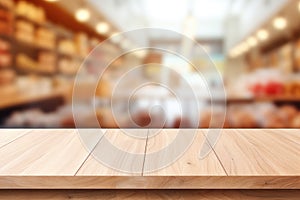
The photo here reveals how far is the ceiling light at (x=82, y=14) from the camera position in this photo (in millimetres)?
3322

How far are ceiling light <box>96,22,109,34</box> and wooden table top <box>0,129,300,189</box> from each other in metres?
3.31

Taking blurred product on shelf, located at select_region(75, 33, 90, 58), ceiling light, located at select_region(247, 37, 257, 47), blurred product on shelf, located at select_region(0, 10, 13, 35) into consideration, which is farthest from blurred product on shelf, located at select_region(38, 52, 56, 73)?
ceiling light, located at select_region(247, 37, 257, 47)

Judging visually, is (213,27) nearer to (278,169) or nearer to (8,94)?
(8,94)

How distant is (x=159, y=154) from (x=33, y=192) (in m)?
0.20

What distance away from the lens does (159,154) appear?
0.54m

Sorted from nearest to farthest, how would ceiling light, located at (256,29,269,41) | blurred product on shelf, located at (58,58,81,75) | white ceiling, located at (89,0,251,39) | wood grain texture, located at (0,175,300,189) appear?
wood grain texture, located at (0,175,300,189) < blurred product on shelf, located at (58,58,81,75) < ceiling light, located at (256,29,269,41) < white ceiling, located at (89,0,251,39)

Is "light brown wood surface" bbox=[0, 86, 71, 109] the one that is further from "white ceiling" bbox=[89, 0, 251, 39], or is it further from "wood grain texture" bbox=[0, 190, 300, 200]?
"wood grain texture" bbox=[0, 190, 300, 200]

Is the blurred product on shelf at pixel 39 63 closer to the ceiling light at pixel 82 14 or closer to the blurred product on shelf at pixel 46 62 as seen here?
the blurred product on shelf at pixel 46 62

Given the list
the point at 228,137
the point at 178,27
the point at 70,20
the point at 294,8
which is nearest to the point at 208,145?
the point at 228,137

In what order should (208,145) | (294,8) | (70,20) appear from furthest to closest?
(70,20) → (294,8) → (208,145)

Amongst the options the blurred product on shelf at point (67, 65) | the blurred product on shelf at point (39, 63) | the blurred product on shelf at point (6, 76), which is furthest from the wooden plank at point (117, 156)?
the blurred product on shelf at point (67, 65)

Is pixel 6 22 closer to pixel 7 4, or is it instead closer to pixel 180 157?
pixel 7 4

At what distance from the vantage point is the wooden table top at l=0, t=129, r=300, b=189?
450 millimetres

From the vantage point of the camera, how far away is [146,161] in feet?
1.66
